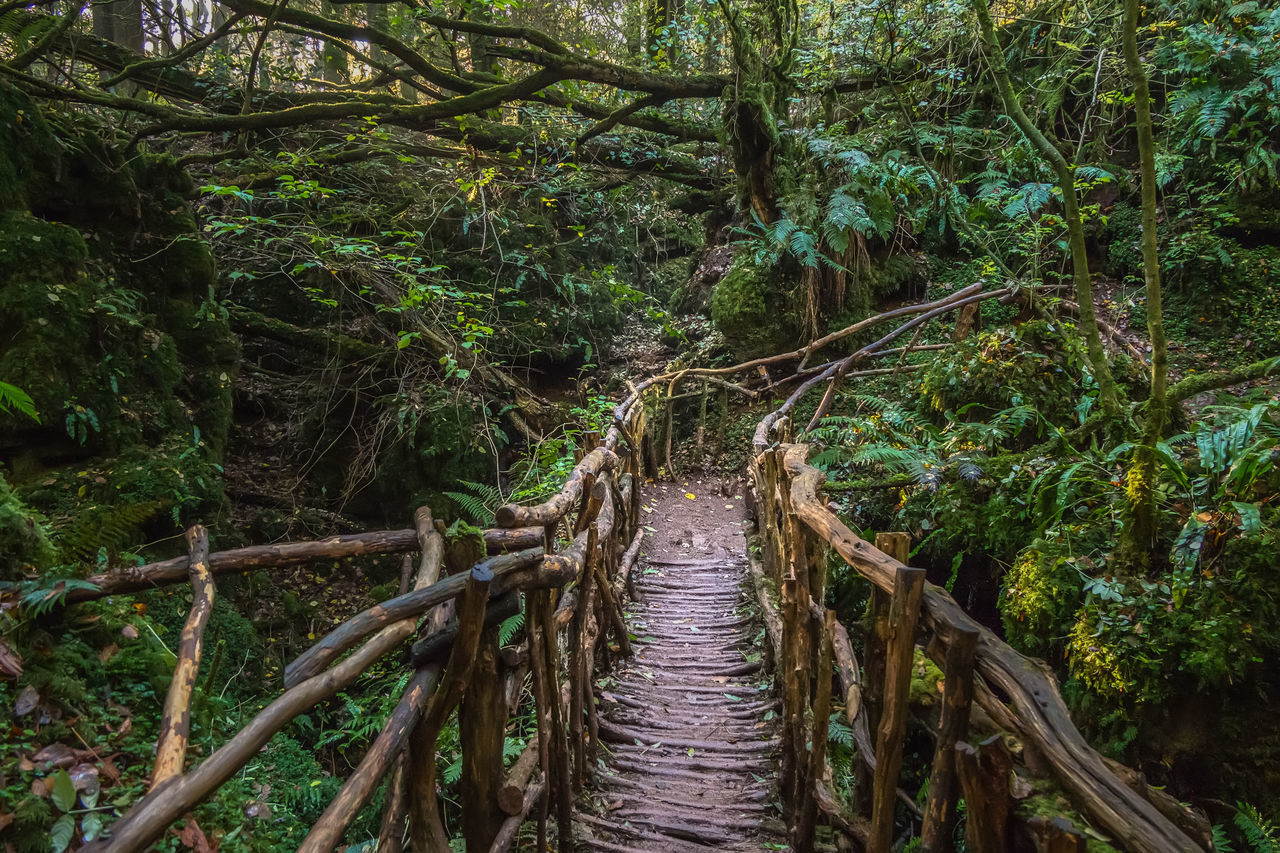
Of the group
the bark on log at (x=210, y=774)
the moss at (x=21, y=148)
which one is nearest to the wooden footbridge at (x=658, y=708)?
the bark on log at (x=210, y=774)

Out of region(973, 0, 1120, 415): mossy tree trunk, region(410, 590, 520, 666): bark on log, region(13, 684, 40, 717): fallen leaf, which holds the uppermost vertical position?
region(973, 0, 1120, 415): mossy tree trunk

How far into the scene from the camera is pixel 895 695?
233cm

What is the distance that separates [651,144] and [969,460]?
771 cm

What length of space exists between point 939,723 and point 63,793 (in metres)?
2.90

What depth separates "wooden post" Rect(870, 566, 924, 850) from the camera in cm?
222

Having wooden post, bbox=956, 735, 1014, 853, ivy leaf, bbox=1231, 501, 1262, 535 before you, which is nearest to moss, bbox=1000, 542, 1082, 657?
ivy leaf, bbox=1231, 501, 1262, 535

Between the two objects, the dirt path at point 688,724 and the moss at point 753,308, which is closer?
the dirt path at point 688,724

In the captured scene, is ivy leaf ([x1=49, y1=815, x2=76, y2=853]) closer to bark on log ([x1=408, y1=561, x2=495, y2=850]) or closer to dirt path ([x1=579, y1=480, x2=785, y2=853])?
bark on log ([x1=408, y1=561, x2=495, y2=850])

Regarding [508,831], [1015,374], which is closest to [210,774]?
[508,831]

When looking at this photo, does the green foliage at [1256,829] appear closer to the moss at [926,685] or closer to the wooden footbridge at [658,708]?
the wooden footbridge at [658,708]

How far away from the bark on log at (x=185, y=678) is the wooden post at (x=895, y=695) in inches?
86.1

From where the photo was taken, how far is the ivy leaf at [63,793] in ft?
6.37

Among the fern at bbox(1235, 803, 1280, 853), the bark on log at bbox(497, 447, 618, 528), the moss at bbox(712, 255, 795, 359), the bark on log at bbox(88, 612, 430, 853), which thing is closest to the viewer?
the bark on log at bbox(88, 612, 430, 853)

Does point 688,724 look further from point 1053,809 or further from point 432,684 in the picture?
point 1053,809
